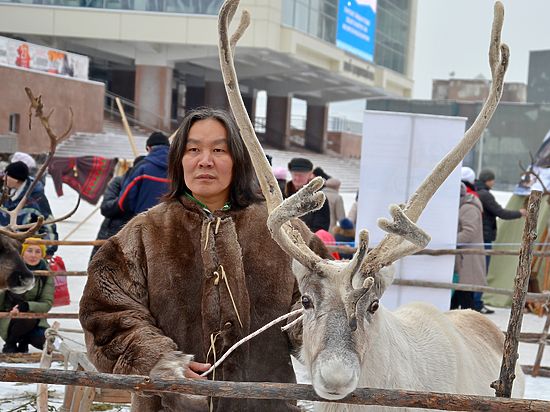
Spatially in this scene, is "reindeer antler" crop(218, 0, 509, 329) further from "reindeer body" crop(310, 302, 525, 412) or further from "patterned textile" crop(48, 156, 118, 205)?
"patterned textile" crop(48, 156, 118, 205)

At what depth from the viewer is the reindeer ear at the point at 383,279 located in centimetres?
262

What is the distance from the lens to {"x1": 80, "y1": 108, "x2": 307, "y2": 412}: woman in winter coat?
106 inches

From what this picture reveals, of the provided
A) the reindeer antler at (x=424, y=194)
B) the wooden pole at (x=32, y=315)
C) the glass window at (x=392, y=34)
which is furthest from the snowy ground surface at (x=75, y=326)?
the glass window at (x=392, y=34)

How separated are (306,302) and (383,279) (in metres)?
0.26

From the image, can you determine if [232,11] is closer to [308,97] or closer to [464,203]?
[464,203]

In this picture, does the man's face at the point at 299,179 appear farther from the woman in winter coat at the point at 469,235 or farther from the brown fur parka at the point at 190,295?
the brown fur parka at the point at 190,295

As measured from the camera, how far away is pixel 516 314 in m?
2.47

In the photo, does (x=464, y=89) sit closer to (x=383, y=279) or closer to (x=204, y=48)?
(x=204, y=48)

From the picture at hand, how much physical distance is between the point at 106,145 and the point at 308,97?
26.0 meters

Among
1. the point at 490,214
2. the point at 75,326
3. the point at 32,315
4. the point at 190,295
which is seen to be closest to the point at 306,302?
the point at 190,295

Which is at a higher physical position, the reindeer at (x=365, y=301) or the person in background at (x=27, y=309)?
the reindeer at (x=365, y=301)

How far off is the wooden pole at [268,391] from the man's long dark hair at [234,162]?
0.77m

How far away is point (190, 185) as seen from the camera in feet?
9.43

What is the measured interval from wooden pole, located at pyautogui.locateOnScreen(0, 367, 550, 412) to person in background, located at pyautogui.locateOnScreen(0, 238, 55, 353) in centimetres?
460
